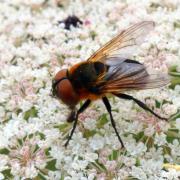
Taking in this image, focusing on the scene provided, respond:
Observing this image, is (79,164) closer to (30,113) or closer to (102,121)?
(102,121)

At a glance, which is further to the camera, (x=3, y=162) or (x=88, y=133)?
(x=88, y=133)

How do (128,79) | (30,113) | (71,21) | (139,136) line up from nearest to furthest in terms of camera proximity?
(128,79), (139,136), (30,113), (71,21)

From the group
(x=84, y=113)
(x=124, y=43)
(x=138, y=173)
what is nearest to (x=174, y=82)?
(x=124, y=43)

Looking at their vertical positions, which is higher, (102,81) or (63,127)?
(102,81)

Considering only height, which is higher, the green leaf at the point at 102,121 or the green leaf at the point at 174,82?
the green leaf at the point at 174,82

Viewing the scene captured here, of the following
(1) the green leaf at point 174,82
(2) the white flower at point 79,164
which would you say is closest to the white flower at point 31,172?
(2) the white flower at point 79,164

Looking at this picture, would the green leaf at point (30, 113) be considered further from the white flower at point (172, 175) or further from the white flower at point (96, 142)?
the white flower at point (172, 175)
